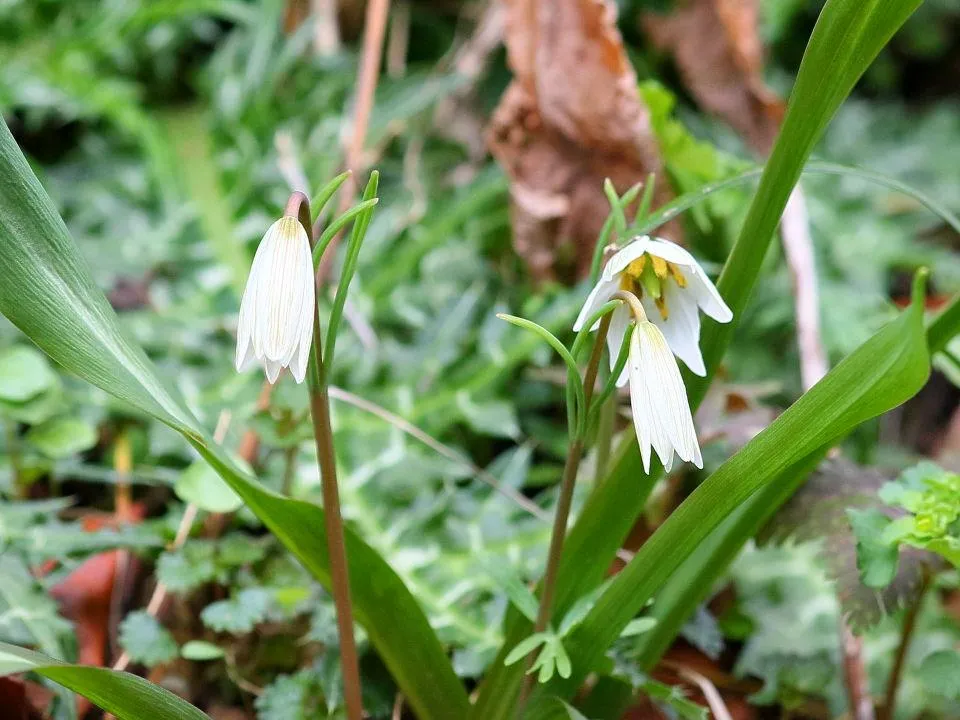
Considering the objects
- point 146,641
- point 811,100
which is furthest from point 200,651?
point 811,100

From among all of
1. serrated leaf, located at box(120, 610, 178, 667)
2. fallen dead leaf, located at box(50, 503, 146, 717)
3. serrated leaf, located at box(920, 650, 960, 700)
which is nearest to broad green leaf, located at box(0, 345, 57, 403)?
fallen dead leaf, located at box(50, 503, 146, 717)

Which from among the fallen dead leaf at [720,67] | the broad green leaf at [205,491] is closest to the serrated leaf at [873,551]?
the broad green leaf at [205,491]

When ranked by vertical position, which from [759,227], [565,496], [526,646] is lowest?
[526,646]

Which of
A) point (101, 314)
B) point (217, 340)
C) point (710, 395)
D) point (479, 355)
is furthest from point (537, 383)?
point (101, 314)

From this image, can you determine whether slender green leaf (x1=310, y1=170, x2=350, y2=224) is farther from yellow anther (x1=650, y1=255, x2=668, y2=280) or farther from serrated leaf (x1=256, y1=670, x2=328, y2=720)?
serrated leaf (x1=256, y1=670, x2=328, y2=720)

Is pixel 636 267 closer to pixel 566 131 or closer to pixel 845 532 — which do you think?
pixel 845 532
